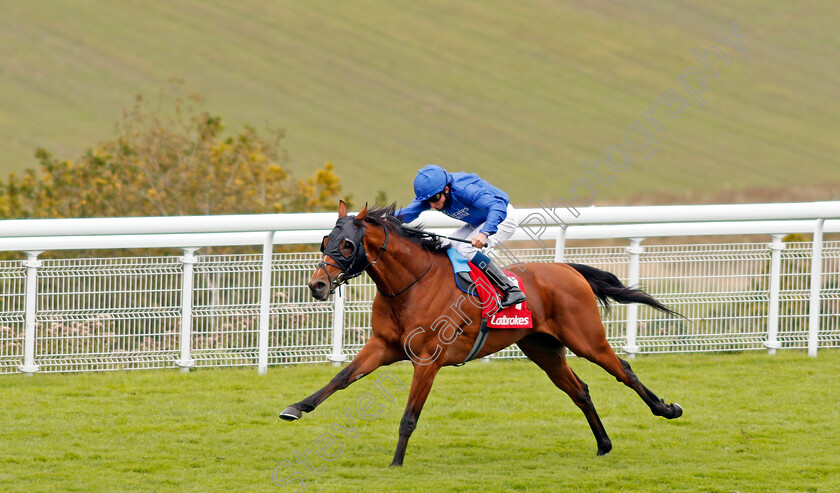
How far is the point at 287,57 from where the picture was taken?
40406 mm

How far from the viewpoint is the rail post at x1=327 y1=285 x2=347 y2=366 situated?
24.1 feet

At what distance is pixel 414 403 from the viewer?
208 inches

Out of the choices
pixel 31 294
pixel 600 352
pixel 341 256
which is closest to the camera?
pixel 341 256

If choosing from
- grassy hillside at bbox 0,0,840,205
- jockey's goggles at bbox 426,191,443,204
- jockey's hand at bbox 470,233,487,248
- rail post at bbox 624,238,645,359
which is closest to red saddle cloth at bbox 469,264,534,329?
jockey's hand at bbox 470,233,487,248

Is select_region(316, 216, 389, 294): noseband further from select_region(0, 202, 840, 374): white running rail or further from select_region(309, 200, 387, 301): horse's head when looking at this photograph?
select_region(0, 202, 840, 374): white running rail

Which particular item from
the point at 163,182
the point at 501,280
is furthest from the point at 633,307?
the point at 163,182

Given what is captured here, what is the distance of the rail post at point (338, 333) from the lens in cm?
733

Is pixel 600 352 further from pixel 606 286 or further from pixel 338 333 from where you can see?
pixel 338 333

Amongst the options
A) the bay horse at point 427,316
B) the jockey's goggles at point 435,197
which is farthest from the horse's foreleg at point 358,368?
the jockey's goggles at point 435,197

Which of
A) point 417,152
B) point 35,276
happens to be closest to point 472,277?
point 35,276

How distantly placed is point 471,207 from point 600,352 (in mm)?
1029

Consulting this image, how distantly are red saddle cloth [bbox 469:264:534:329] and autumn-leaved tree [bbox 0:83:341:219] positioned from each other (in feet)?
22.7

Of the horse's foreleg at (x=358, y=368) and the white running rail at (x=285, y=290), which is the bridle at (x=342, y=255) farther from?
the white running rail at (x=285, y=290)

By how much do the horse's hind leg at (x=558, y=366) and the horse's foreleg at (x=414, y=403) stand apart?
0.70 m
